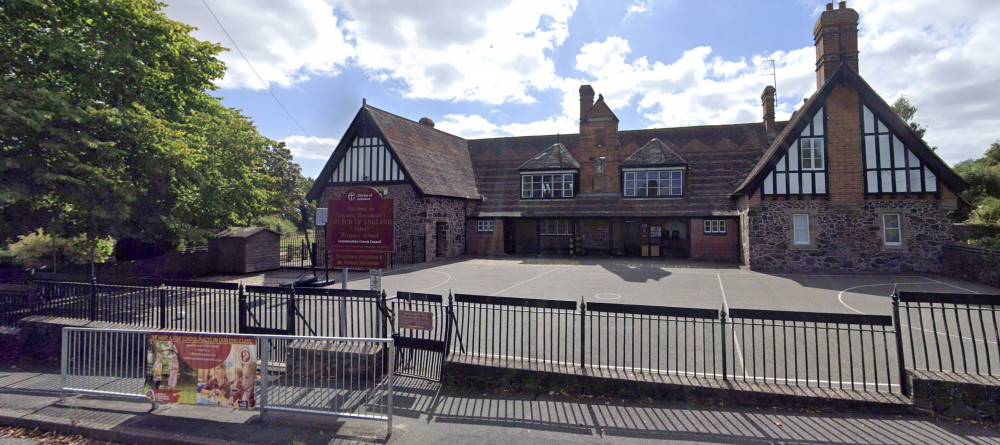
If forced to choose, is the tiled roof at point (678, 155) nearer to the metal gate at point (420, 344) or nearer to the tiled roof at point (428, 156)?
the tiled roof at point (428, 156)

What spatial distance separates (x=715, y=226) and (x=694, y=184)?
10.2 ft

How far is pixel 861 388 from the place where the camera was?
5676 millimetres

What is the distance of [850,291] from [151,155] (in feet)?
69.1

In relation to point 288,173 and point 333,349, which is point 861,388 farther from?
point 288,173

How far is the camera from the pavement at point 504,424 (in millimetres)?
4594

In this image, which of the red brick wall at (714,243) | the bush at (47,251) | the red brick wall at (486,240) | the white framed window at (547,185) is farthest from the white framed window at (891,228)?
the bush at (47,251)

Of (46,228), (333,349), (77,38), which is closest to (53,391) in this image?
(333,349)

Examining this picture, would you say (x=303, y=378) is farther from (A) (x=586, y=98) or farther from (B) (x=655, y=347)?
(A) (x=586, y=98)

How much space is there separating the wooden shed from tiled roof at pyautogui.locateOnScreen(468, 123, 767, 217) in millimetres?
12374

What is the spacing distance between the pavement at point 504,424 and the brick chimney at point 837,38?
18854 mm

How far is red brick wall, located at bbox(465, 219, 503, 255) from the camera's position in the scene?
1047 inches

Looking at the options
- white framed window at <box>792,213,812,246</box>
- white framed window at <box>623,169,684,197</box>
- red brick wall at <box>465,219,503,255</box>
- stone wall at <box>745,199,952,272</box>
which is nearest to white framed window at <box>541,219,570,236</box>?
red brick wall at <box>465,219,503,255</box>

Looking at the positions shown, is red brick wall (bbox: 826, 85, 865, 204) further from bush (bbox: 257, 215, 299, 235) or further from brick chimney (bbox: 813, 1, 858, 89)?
bush (bbox: 257, 215, 299, 235)

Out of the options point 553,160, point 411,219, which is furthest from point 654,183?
point 411,219
